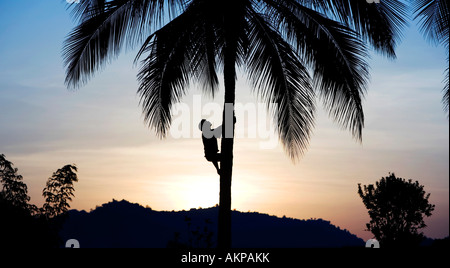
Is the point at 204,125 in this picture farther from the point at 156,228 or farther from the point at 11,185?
the point at 156,228

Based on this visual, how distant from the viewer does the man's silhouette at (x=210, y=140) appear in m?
10.9

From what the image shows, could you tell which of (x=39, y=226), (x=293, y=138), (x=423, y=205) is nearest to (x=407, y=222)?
(x=423, y=205)

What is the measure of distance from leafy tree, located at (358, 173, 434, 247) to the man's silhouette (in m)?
24.1

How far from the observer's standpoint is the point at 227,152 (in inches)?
431

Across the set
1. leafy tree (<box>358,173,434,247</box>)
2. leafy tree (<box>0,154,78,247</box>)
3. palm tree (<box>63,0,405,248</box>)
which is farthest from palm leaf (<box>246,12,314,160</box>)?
leafy tree (<box>358,173,434,247</box>)

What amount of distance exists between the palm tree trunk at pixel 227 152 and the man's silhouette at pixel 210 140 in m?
0.13

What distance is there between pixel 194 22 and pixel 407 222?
2638 centimetres

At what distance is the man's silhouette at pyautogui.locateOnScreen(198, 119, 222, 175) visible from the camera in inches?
431

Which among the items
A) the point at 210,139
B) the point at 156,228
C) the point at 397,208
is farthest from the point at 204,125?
the point at 156,228

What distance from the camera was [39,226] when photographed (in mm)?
20875

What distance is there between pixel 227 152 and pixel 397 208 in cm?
2477

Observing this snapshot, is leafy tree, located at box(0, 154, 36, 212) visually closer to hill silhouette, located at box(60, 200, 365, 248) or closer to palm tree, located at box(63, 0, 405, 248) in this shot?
palm tree, located at box(63, 0, 405, 248)

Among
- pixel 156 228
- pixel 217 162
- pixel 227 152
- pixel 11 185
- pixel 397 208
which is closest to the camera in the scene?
pixel 227 152
